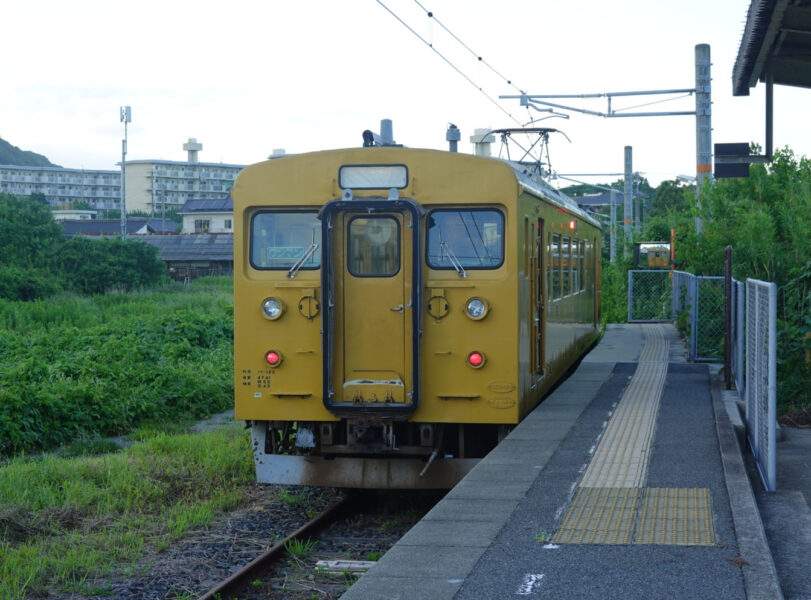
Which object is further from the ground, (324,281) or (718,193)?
(718,193)

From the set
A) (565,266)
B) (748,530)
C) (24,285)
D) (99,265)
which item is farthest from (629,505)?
(99,265)

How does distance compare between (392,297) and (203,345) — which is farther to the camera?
(203,345)

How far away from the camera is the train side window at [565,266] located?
1188 cm

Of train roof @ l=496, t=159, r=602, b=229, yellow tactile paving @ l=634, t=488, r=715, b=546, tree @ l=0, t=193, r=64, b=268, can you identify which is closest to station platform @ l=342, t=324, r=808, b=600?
yellow tactile paving @ l=634, t=488, r=715, b=546

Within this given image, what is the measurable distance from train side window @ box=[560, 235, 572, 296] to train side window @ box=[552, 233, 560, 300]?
356 mm

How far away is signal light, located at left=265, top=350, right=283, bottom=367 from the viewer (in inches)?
334

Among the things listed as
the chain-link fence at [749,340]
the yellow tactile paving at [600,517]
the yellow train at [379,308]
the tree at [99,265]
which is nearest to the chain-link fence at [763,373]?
the chain-link fence at [749,340]

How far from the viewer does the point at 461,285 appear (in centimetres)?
840

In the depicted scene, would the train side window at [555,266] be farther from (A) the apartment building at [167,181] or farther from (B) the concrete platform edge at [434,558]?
(A) the apartment building at [167,181]

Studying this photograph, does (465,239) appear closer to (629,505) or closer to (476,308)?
(476,308)

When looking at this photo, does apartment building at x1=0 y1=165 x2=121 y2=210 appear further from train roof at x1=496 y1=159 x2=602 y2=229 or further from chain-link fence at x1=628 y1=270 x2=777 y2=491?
train roof at x1=496 y1=159 x2=602 y2=229

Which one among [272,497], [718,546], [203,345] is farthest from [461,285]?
[203,345]

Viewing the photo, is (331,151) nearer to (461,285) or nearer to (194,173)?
(461,285)

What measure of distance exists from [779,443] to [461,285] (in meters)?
3.63
